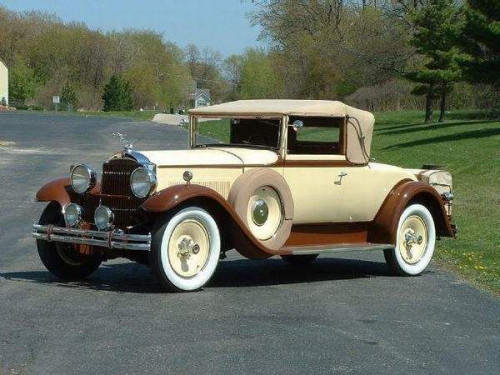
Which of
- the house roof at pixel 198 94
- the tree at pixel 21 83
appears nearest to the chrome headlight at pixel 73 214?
the house roof at pixel 198 94

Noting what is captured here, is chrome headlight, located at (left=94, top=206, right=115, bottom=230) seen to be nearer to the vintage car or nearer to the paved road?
the vintage car

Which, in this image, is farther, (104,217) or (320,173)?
(320,173)

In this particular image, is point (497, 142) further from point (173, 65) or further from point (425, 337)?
point (173, 65)

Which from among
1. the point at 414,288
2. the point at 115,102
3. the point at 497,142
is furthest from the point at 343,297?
the point at 115,102

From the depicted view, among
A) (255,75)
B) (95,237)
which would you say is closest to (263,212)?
(95,237)

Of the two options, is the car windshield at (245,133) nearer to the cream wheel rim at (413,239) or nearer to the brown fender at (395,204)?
the brown fender at (395,204)

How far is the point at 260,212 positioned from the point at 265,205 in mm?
83

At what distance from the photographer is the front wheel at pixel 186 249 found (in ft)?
27.8

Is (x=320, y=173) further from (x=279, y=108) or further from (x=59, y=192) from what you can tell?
(x=59, y=192)

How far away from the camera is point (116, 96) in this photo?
106250 millimetres

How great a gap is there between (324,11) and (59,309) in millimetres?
63956

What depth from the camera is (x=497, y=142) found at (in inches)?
1169

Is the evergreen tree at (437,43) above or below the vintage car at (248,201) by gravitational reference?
above

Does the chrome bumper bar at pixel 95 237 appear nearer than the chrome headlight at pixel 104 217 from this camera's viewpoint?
Yes
